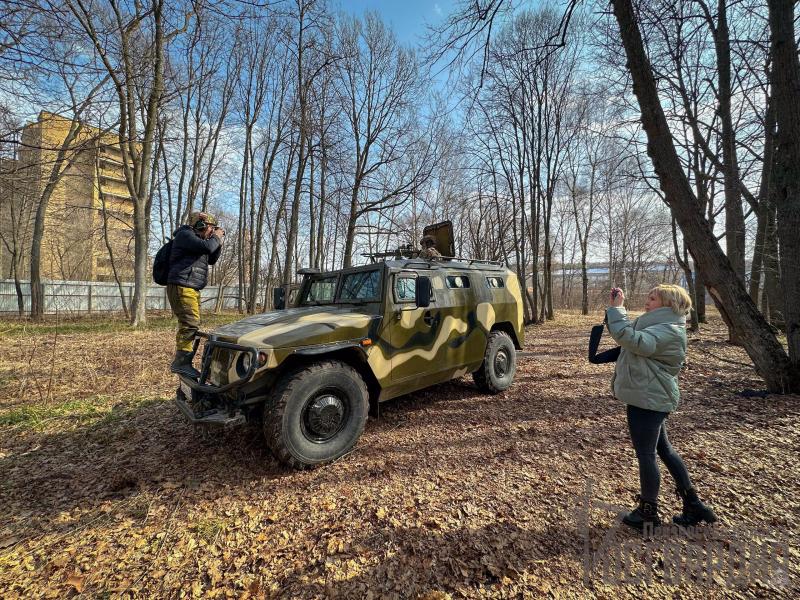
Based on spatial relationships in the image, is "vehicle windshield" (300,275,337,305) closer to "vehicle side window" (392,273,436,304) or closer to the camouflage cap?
"vehicle side window" (392,273,436,304)

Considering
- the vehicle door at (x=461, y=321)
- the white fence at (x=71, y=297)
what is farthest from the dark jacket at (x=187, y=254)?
the white fence at (x=71, y=297)

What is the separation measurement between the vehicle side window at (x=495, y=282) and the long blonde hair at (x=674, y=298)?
2.95 m

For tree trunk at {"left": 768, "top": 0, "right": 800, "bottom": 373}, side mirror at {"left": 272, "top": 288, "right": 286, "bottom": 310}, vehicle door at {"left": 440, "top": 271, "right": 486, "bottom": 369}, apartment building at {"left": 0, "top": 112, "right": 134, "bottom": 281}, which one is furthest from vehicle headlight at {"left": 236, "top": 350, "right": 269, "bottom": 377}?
apartment building at {"left": 0, "top": 112, "right": 134, "bottom": 281}

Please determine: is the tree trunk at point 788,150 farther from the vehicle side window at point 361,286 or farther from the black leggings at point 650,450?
the vehicle side window at point 361,286

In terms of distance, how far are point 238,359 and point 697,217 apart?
5828 mm

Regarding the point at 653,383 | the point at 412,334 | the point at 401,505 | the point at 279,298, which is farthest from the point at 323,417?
the point at 653,383

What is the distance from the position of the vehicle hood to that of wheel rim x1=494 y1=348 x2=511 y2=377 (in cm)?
253

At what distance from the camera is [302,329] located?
309 centimetres

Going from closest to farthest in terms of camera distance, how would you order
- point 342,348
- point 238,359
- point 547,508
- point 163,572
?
1. point 163,572
2. point 547,508
3. point 238,359
4. point 342,348

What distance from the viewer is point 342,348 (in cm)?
320

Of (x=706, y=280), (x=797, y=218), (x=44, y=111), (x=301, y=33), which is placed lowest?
(x=706, y=280)

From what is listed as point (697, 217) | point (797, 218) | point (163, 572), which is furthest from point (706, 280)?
point (163, 572)

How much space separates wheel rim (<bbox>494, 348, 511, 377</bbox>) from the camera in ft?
17.1

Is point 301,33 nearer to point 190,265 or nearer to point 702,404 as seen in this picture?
point 190,265
